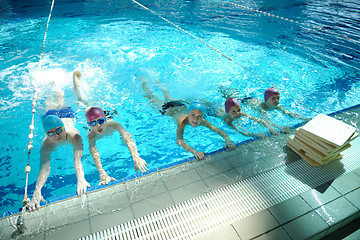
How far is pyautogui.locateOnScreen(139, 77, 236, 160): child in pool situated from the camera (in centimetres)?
367

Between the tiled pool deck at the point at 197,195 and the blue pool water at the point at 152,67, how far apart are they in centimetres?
95

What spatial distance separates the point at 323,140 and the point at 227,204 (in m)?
1.65

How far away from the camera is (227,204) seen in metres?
2.58

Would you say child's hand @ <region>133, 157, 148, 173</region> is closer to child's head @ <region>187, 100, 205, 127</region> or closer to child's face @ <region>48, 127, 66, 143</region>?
child's head @ <region>187, 100, 205, 127</region>

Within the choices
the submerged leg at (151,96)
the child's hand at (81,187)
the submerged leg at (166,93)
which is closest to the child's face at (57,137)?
the child's hand at (81,187)

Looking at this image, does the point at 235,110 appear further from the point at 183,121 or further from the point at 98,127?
the point at 98,127

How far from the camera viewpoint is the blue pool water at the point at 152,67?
13.4 feet

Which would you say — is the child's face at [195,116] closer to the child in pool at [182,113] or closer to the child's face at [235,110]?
the child in pool at [182,113]

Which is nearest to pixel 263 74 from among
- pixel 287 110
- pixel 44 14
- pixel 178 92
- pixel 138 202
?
pixel 287 110

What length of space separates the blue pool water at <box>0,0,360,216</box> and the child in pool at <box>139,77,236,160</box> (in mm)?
222

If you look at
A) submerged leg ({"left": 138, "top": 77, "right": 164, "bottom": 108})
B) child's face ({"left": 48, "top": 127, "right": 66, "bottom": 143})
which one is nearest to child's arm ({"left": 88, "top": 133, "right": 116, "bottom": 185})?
child's face ({"left": 48, "top": 127, "right": 66, "bottom": 143})

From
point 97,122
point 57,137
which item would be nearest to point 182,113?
point 97,122

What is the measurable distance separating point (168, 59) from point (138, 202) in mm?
5723

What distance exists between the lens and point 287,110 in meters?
4.99
